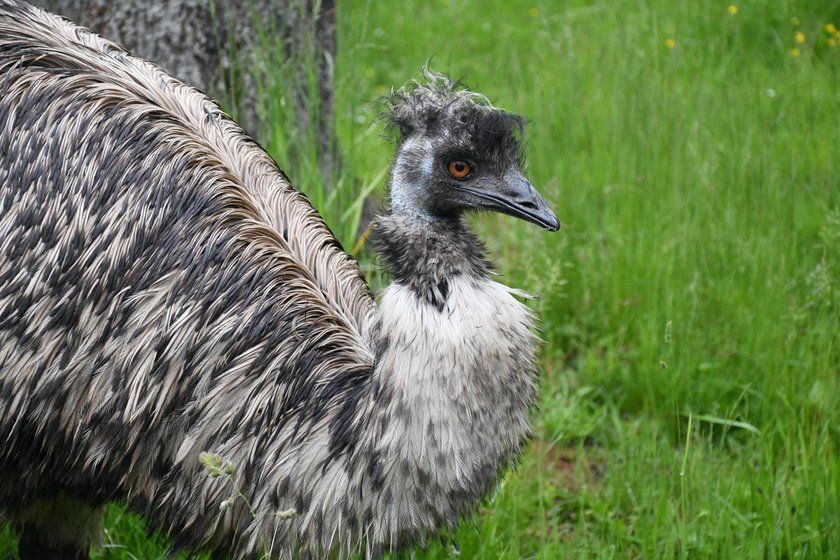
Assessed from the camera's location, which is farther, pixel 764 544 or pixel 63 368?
pixel 764 544

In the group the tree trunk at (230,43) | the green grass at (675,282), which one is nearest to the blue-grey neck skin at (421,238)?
the green grass at (675,282)

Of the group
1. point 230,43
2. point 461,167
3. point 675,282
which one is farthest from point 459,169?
point 675,282

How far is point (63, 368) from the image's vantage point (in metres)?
2.91

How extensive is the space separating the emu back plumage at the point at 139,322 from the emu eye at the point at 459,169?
0.54 meters

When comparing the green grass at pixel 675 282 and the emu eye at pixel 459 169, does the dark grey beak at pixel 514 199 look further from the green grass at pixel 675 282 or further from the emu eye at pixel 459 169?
the green grass at pixel 675 282

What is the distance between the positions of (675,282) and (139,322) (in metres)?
2.50

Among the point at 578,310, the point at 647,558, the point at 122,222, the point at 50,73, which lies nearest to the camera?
the point at 122,222

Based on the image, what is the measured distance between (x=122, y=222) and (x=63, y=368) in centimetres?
41

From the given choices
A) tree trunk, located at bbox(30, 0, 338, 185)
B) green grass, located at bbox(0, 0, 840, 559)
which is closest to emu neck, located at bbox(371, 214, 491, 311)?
green grass, located at bbox(0, 0, 840, 559)

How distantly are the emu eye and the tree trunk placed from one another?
1.44m

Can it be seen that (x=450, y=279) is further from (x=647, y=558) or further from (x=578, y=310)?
(x=578, y=310)

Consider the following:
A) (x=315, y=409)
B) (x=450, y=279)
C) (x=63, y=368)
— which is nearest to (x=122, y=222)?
(x=63, y=368)

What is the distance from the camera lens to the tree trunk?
4230 mm

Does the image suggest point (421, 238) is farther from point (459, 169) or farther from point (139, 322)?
point (139, 322)
